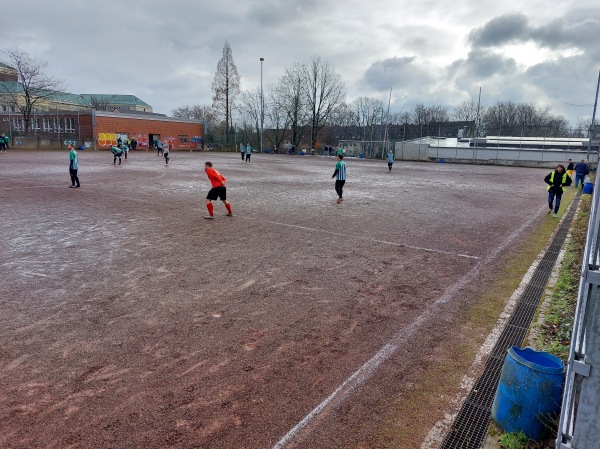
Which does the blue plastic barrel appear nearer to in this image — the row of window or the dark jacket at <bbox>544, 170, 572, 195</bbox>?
the dark jacket at <bbox>544, 170, 572, 195</bbox>

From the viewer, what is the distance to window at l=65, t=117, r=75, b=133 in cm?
5076

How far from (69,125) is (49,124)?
6.62 m

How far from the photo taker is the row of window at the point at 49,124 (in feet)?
168

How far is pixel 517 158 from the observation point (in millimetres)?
48000

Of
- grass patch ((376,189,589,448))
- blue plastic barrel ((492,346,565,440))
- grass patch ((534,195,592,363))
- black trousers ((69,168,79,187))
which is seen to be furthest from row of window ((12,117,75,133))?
blue plastic barrel ((492,346,565,440))

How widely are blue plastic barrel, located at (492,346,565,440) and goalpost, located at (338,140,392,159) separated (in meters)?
51.6

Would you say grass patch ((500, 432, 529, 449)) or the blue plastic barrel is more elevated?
the blue plastic barrel

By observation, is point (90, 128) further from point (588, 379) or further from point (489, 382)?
point (588, 379)

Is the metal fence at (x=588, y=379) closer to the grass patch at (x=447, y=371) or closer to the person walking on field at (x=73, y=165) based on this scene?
the grass patch at (x=447, y=371)

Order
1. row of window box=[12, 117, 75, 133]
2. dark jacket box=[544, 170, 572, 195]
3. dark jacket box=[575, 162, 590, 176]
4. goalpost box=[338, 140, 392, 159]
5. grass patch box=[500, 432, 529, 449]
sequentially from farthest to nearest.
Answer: goalpost box=[338, 140, 392, 159] → row of window box=[12, 117, 75, 133] → dark jacket box=[575, 162, 590, 176] → dark jacket box=[544, 170, 572, 195] → grass patch box=[500, 432, 529, 449]

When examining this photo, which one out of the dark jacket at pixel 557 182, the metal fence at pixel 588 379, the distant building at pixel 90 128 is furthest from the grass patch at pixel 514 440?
the distant building at pixel 90 128

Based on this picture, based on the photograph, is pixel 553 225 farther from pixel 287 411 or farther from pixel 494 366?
pixel 287 411

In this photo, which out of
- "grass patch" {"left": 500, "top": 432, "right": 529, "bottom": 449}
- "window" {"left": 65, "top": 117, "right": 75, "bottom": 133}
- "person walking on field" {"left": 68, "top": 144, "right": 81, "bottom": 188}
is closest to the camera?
"grass patch" {"left": 500, "top": 432, "right": 529, "bottom": 449}

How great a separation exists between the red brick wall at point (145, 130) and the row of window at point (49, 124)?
439 centimetres
